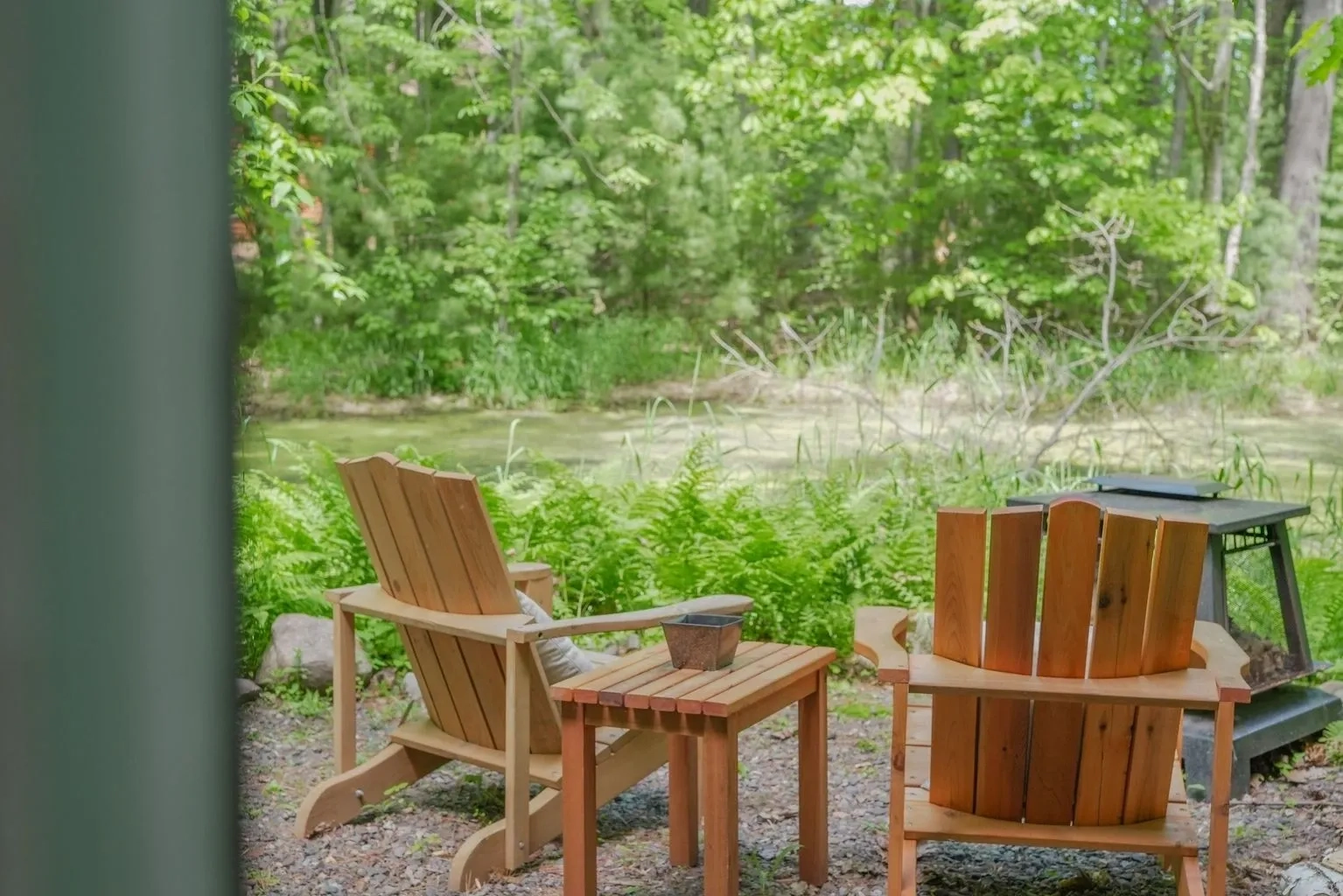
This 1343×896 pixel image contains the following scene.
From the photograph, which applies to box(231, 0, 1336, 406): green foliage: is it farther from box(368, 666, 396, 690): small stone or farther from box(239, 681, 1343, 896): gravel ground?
box(239, 681, 1343, 896): gravel ground

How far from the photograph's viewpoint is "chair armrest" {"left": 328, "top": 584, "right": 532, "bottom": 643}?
2998 millimetres

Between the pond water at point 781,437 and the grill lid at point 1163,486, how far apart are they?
2359mm

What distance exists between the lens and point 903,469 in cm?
629

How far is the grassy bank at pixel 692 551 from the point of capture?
15.7 ft

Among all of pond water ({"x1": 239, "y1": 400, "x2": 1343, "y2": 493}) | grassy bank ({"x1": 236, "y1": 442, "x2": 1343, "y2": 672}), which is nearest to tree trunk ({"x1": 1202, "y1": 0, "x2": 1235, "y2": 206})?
pond water ({"x1": 239, "y1": 400, "x2": 1343, "y2": 493})

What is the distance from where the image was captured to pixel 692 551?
507 cm

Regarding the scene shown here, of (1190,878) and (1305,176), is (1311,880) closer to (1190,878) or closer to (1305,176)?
(1190,878)

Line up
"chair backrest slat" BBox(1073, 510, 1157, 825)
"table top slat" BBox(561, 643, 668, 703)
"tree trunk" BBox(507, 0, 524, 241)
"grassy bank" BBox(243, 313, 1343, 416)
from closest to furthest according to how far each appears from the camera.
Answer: "chair backrest slat" BBox(1073, 510, 1157, 825), "table top slat" BBox(561, 643, 668, 703), "grassy bank" BBox(243, 313, 1343, 416), "tree trunk" BBox(507, 0, 524, 241)

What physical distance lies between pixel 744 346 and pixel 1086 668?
8.23 m

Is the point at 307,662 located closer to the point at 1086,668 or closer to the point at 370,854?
the point at 370,854

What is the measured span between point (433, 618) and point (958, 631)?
1.24 m

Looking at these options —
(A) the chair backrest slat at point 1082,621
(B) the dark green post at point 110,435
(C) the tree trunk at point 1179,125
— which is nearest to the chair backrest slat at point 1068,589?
(A) the chair backrest slat at point 1082,621

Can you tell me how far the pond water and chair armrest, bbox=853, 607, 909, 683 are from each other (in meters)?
3.39

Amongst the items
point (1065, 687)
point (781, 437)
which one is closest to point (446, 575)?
point (1065, 687)
